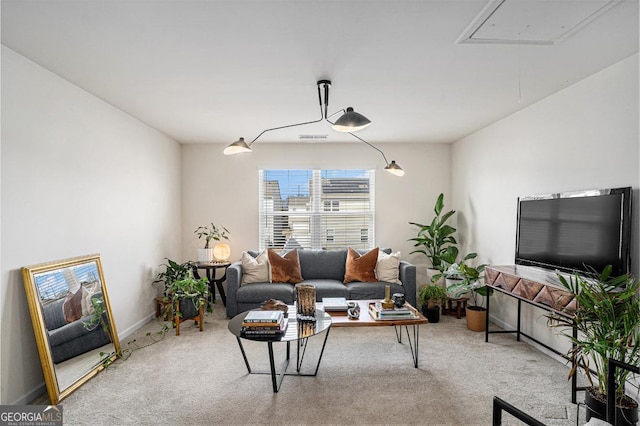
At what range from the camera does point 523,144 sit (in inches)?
148

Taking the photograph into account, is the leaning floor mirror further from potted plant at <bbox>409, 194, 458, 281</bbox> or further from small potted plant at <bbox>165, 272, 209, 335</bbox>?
potted plant at <bbox>409, 194, 458, 281</bbox>

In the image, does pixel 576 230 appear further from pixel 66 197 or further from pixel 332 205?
pixel 66 197

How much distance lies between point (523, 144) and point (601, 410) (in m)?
2.56

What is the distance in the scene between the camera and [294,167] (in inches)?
221

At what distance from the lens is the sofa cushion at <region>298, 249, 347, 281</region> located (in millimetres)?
5059

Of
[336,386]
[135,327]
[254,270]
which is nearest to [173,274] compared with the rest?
[135,327]

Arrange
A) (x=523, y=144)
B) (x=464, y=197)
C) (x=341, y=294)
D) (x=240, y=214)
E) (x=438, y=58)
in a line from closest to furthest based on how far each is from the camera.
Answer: (x=438, y=58), (x=523, y=144), (x=341, y=294), (x=464, y=197), (x=240, y=214)

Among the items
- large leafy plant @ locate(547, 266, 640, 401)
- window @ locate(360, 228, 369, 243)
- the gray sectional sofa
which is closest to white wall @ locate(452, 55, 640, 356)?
large leafy plant @ locate(547, 266, 640, 401)

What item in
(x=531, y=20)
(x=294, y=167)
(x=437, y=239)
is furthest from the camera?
(x=294, y=167)

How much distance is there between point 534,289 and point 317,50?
98.1 inches

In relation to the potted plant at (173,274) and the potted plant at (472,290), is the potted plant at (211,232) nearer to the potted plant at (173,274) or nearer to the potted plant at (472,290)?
the potted plant at (173,274)

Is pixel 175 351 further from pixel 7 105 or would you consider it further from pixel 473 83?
pixel 473 83

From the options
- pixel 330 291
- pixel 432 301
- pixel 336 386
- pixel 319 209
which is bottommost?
pixel 336 386

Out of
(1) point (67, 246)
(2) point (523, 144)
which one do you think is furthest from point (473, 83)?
(1) point (67, 246)
